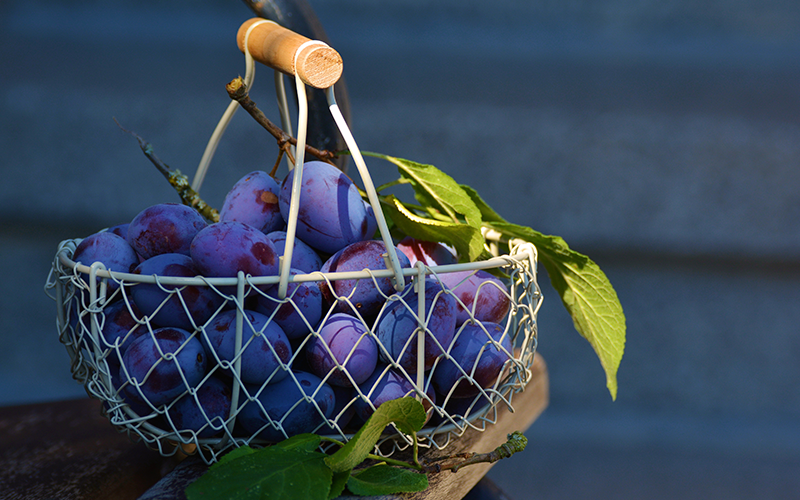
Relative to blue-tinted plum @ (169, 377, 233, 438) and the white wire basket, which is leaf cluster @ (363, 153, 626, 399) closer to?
the white wire basket

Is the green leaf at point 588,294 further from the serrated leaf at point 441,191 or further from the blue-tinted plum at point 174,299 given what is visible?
the blue-tinted plum at point 174,299

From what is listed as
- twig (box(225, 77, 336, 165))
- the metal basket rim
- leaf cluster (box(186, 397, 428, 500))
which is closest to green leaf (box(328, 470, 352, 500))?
leaf cluster (box(186, 397, 428, 500))

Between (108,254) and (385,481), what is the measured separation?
22 centimetres

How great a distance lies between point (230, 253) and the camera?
0.99ft

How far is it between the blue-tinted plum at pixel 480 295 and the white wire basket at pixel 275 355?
0.05ft

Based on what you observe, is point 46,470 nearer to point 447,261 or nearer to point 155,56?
point 447,261

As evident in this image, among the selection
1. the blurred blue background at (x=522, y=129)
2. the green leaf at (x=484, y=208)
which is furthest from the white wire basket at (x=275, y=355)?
the blurred blue background at (x=522, y=129)

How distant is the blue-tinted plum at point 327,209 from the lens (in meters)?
0.36

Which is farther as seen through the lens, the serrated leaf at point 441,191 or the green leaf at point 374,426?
the serrated leaf at point 441,191

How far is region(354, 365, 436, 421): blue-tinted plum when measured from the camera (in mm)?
325

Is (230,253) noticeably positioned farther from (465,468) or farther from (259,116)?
(465,468)

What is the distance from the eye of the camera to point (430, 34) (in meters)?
1.16

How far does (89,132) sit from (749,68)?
140cm

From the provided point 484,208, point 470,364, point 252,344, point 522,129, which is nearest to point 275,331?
point 252,344
